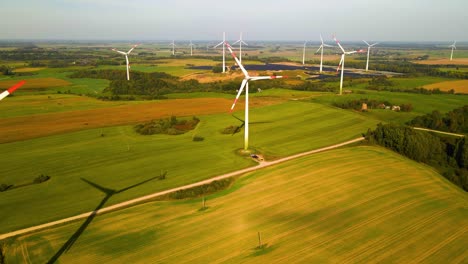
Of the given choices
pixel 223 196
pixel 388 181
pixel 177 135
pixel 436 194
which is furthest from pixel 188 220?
pixel 177 135

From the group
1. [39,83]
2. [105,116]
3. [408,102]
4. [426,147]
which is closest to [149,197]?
[426,147]

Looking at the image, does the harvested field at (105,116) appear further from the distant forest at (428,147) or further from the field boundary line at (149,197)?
the distant forest at (428,147)

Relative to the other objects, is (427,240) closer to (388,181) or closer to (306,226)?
(306,226)

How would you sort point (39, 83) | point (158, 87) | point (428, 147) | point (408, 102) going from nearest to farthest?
1. point (428, 147)
2. point (408, 102)
3. point (39, 83)
4. point (158, 87)

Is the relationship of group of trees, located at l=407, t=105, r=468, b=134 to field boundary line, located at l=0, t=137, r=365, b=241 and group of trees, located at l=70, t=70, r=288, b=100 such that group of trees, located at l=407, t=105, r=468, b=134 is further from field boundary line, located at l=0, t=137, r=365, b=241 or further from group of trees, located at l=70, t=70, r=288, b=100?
group of trees, located at l=70, t=70, r=288, b=100

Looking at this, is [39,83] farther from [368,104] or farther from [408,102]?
[408,102]

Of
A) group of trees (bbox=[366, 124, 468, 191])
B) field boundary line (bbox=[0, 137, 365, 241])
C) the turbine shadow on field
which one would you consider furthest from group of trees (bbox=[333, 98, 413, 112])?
the turbine shadow on field
